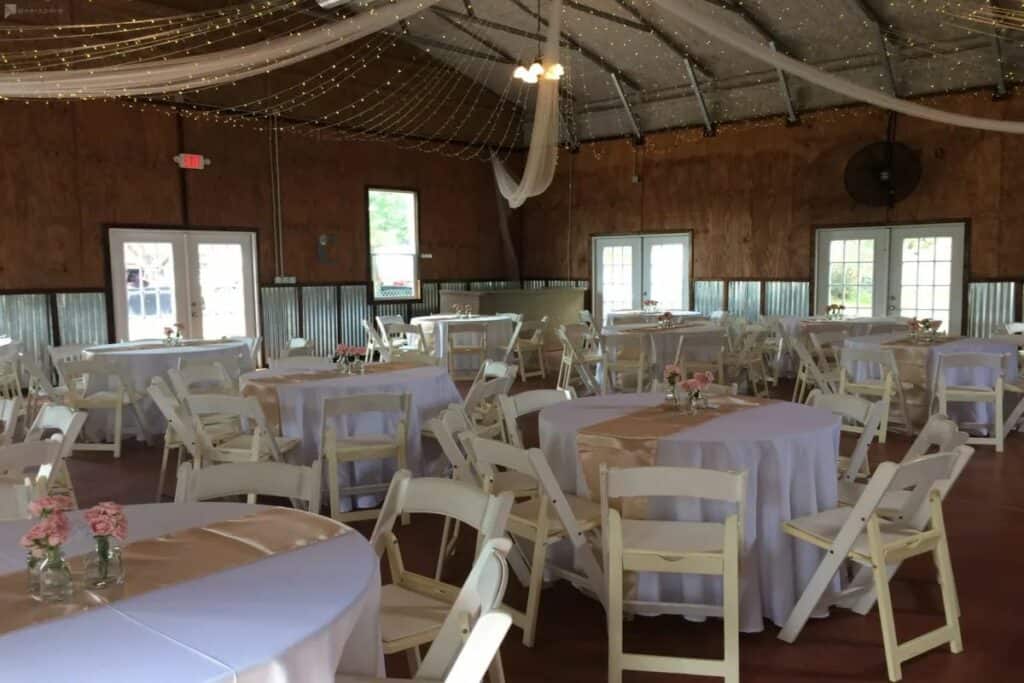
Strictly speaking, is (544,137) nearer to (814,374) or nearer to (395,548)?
(814,374)

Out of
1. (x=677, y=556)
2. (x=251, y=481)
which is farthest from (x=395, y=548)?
(x=677, y=556)

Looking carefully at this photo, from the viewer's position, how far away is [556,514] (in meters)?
3.71

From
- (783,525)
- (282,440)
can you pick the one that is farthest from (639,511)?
(282,440)

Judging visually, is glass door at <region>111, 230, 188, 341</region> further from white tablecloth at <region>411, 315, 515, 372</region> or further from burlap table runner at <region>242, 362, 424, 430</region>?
burlap table runner at <region>242, 362, 424, 430</region>

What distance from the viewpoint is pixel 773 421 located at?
4039mm

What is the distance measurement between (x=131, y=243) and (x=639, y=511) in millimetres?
10034

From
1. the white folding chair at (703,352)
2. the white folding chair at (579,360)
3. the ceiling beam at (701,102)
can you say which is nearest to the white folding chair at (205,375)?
the white folding chair at (579,360)

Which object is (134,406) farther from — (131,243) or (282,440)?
(131,243)

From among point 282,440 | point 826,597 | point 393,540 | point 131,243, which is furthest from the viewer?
point 131,243

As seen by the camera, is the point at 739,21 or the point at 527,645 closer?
the point at 527,645

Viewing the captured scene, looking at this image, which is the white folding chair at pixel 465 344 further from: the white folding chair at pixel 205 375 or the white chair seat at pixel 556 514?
the white chair seat at pixel 556 514

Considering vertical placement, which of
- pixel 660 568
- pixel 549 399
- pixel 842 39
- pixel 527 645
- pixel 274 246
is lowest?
pixel 527 645

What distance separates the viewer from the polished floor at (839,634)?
10.9 ft

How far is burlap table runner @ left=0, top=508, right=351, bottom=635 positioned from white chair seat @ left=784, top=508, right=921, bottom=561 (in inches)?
79.4
